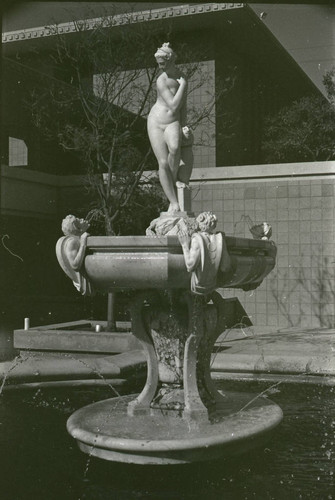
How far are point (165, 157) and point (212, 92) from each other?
1106 centimetres

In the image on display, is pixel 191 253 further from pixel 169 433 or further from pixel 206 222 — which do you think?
pixel 169 433

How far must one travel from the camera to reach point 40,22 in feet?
47.3

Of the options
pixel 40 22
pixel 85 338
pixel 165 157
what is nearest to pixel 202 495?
pixel 165 157

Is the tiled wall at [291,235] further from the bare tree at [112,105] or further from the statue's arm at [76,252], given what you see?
the statue's arm at [76,252]

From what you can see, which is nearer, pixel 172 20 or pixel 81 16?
pixel 81 16

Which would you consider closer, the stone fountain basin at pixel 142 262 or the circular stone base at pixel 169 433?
the circular stone base at pixel 169 433

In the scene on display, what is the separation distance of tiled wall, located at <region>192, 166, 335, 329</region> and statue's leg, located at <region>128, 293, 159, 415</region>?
873 cm

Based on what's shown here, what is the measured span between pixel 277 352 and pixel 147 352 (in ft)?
13.5

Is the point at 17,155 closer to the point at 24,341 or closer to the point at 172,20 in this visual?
the point at 172,20

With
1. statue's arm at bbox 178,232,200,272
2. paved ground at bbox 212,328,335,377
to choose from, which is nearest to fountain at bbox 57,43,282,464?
statue's arm at bbox 178,232,200,272

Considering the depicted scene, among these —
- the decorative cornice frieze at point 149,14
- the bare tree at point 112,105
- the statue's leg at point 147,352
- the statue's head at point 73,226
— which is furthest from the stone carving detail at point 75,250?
the decorative cornice frieze at point 149,14

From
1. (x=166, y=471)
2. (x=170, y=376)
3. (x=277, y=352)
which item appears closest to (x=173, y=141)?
(x=170, y=376)

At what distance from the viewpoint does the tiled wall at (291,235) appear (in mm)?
13445

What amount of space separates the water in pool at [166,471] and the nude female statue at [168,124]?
6.11ft
